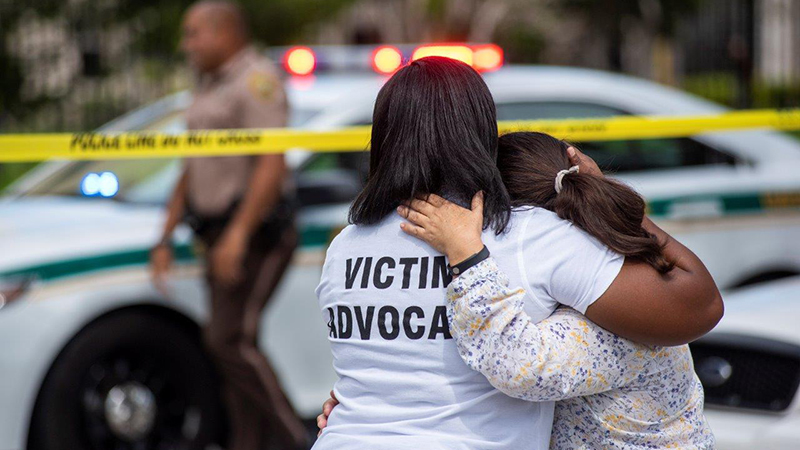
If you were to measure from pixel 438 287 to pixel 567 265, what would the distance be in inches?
8.8

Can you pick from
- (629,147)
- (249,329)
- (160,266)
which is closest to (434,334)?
(249,329)

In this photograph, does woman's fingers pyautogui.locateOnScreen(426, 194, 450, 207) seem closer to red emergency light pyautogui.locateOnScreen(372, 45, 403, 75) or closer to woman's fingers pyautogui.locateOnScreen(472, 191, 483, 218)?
woman's fingers pyautogui.locateOnScreen(472, 191, 483, 218)

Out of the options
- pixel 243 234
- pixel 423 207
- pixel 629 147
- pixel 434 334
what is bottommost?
pixel 243 234

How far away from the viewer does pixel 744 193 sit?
17.3 ft

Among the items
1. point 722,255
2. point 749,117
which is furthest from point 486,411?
point 722,255

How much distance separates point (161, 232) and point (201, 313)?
380mm

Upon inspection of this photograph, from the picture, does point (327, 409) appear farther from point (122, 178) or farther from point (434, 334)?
point (122, 178)

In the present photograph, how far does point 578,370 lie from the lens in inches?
72.9

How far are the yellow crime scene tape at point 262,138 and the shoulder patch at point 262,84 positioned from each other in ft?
0.66

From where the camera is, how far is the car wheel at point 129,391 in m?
4.30

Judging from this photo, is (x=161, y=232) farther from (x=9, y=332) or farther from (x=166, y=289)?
(x=9, y=332)

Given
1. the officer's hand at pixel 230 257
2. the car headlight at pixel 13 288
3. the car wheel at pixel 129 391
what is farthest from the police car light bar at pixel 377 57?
the car headlight at pixel 13 288

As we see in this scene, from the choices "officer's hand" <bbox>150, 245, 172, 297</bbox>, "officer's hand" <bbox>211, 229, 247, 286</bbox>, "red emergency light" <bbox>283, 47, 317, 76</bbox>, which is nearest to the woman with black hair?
"officer's hand" <bbox>211, 229, 247, 286</bbox>

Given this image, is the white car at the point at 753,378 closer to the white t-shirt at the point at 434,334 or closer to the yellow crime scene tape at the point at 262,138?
the yellow crime scene tape at the point at 262,138
